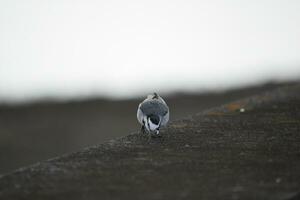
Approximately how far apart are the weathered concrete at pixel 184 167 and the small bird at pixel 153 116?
0.37 ft

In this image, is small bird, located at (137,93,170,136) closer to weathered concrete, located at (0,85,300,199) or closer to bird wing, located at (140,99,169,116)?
bird wing, located at (140,99,169,116)

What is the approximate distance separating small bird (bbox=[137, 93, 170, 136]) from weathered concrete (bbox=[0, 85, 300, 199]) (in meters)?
0.11

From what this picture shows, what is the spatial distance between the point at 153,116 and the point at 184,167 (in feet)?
6.87

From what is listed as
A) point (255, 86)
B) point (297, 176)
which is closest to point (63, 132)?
point (255, 86)

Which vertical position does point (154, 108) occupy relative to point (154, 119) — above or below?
above

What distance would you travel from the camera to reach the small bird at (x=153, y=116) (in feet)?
24.2

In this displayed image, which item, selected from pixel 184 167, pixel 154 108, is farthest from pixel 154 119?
pixel 184 167

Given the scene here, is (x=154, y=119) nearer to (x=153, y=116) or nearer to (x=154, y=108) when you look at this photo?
(x=153, y=116)

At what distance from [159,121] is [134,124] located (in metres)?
5.87

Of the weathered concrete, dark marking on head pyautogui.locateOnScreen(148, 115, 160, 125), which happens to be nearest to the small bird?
dark marking on head pyautogui.locateOnScreen(148, 115, 160, 125)

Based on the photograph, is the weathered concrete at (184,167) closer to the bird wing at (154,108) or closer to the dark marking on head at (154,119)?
the dark marking on head at (154,119)

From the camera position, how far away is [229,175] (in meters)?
5.26

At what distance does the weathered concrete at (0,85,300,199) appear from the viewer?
4883 mm

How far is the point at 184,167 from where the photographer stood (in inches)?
219
